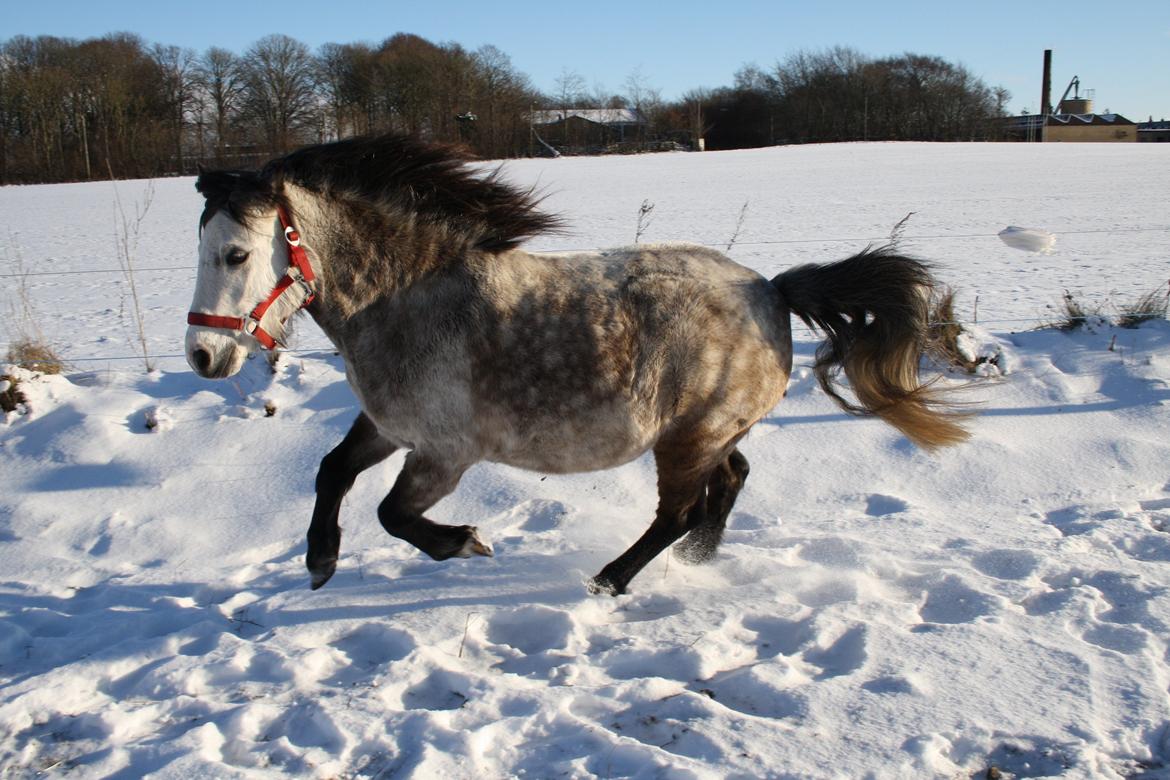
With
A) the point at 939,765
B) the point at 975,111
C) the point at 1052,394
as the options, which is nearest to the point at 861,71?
the point at 975,111

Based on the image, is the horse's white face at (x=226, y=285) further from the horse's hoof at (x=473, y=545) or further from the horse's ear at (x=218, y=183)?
the horse's hoof at (x=473, y=545)

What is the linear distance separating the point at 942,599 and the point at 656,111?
56061 mm

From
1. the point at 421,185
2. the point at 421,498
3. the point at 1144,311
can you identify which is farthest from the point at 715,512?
the point at 1144,311

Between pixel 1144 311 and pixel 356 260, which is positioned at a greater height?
pixel 356 260

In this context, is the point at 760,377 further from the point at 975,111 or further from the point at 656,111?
the point at 975,111

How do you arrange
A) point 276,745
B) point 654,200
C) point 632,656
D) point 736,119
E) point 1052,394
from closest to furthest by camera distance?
1. point 276,745
2. point 632,656
3. point 1052,394
4. point 654,200
5. point 736,119

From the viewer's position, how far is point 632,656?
11.0ft

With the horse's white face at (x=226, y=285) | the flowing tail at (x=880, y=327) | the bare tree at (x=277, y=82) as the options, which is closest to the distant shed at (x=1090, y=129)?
the bare tree at (x=277, y=82)

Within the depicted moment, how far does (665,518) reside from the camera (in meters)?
3.99

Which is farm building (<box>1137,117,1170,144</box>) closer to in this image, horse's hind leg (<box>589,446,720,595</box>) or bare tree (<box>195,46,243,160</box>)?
bare tree (<box>195,46,243,160</box>)

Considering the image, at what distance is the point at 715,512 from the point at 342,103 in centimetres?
2302

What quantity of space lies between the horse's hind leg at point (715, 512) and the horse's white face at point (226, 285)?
2086 millimetres

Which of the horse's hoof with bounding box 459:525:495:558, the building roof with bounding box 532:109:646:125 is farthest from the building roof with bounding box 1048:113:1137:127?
the horse's hoof with bounding box 459:525:495:558

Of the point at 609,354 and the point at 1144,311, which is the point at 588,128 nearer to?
the point at 1144,311
